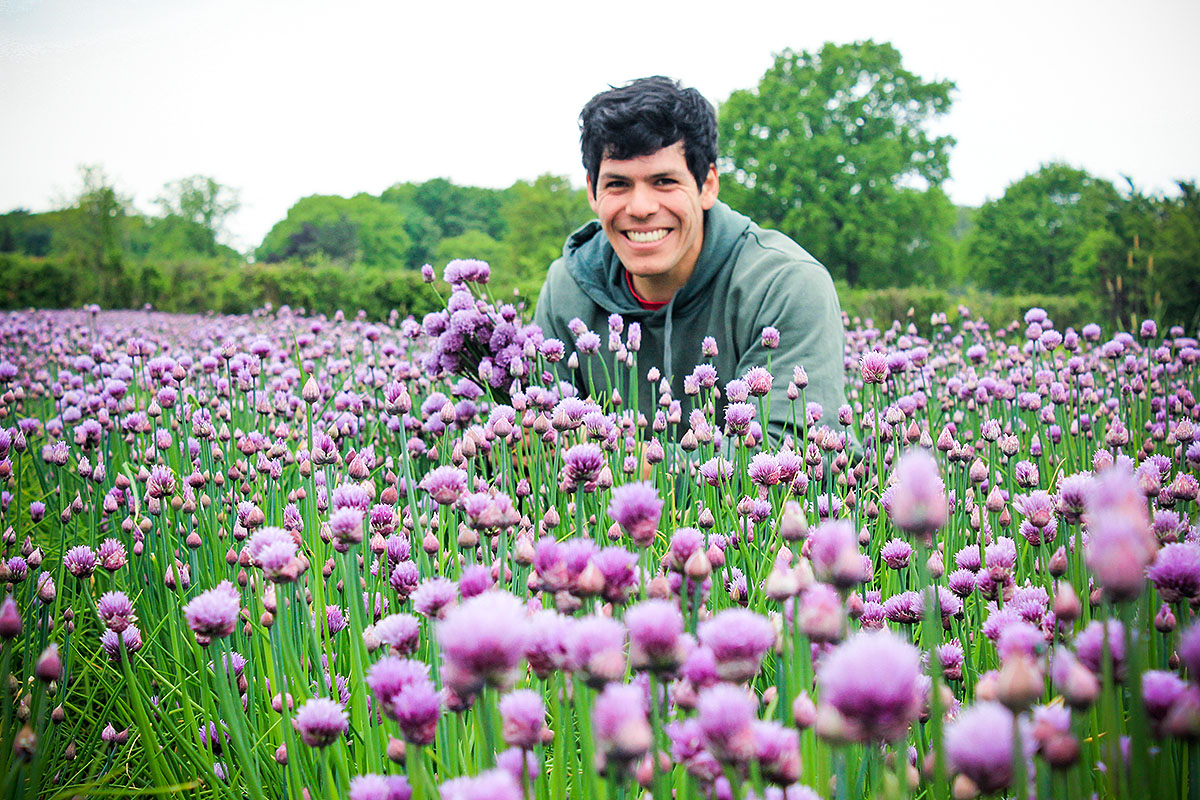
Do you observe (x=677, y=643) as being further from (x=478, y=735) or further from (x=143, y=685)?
(x=143, y=685)

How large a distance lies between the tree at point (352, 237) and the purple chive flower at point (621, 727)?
162 ft

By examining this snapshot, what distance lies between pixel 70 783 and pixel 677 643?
4.75 ft

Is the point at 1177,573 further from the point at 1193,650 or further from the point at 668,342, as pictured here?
the point at 668,342

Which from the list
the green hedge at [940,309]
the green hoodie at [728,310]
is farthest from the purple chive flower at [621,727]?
the green hedge at [940,309]

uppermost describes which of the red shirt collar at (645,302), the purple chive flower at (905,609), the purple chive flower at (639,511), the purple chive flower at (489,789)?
the red shirt collar at (645,302)

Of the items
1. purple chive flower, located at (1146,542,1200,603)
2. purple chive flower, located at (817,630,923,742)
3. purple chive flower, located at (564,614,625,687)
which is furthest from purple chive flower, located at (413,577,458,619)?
purple chive flower, located at (1146,542,1200,603)

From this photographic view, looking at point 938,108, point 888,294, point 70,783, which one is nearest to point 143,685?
point 70,783

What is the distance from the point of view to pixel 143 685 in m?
1.76

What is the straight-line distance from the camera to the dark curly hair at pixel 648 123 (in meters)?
3.30

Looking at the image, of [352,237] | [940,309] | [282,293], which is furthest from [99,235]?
[940,309]

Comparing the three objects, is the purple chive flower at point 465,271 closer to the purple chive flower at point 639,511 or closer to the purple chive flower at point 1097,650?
the purple chive flower at point 639,511

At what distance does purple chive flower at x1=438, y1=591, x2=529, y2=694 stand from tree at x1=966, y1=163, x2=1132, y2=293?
35049 mm

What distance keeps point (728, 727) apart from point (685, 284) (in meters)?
3.23

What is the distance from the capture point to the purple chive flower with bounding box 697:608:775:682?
2.33 feet
